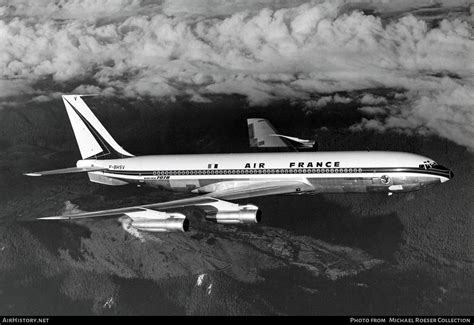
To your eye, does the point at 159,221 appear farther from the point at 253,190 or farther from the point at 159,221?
the point at 253,190

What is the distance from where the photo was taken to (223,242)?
50.8 m

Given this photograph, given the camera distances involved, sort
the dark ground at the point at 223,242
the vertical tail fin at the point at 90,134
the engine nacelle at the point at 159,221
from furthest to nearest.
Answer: the dark ground at the point at 223,242 < the vertical tail fin at the point at 90,134 < the engine nacelle at the point at 159,221

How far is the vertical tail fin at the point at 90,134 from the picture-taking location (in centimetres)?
3809

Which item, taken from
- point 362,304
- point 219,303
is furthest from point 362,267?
point 219,303

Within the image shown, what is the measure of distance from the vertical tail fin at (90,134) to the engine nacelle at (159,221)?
887cm

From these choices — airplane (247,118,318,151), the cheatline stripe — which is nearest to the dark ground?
airplane (247,118,318,151)

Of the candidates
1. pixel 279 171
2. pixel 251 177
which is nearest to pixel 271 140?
pixel 251 177

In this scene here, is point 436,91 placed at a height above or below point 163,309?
above

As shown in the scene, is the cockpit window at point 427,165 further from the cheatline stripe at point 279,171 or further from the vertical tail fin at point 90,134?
the vertical tail fin at point 90,134

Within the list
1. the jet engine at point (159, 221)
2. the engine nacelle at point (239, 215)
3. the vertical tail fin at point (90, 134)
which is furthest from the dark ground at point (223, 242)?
the engine nacelle at point (239, 215)

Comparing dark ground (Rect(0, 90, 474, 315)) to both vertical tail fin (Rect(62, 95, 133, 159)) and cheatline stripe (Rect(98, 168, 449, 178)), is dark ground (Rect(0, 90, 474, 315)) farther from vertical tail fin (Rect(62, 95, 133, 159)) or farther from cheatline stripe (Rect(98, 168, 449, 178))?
cheatline stripe (Rect(98, 168, 449, 178))
